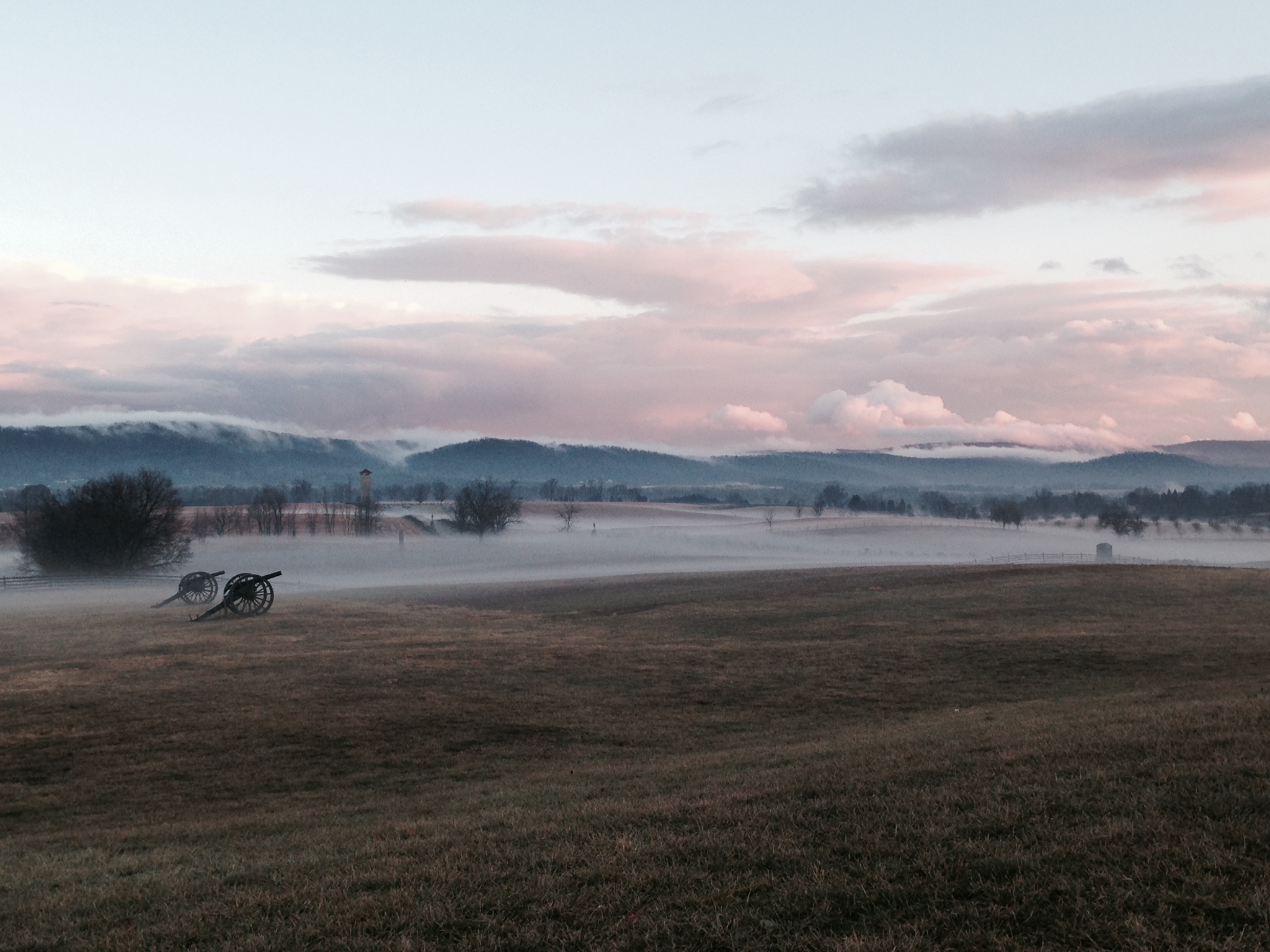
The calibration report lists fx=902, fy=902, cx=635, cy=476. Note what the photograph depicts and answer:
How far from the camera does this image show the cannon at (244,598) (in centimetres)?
4341

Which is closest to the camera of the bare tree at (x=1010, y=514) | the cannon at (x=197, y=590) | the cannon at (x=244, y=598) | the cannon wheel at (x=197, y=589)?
the cannon at (x=244, y=598)

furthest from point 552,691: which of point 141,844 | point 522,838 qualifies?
point 522,838

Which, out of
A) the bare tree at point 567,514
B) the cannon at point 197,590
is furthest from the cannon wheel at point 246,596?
the bare tree at point 567,514

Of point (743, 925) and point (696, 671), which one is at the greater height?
point (743, 925)

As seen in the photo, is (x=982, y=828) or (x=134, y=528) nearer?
(x=982, y=828)

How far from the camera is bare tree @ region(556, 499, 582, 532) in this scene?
525 ft

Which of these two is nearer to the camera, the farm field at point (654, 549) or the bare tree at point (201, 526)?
the farm field at point (654, 549)

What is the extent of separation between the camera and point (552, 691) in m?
23.9

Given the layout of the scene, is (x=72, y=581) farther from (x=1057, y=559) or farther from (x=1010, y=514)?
(x=1010, y=514)

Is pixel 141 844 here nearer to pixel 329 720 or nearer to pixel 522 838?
pixel 522 838

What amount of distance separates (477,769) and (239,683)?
12007mm

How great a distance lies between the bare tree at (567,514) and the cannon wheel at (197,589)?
101574 millimetres

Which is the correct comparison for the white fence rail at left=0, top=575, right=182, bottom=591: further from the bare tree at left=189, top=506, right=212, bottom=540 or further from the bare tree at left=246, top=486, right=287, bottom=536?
the bare tree at left=246, top=486, right=287, bottom=536

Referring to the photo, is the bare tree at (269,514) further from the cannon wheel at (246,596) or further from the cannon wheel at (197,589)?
the cannon wheel at (246,596)
